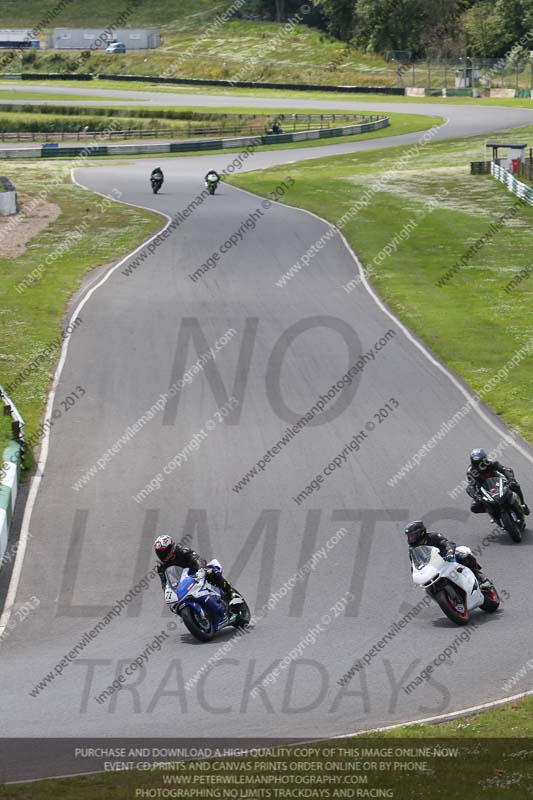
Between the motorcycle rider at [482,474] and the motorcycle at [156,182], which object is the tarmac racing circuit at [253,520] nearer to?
the motorcycle rider at [482,474]

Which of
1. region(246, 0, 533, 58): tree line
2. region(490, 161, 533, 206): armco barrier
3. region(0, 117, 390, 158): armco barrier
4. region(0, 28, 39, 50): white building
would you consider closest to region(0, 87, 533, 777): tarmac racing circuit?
region(490, 161, 533, 206): armco barrier

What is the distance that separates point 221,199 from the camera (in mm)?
59125

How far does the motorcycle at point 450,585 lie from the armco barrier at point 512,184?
144 feet

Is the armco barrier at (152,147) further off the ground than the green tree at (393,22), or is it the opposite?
the green tree at (393,22)

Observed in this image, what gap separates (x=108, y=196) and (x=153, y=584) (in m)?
47.1

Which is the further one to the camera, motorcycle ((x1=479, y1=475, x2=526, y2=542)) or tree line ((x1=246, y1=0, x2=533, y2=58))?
tree line ((x1=246, y1=0, x2=533, y2=58))

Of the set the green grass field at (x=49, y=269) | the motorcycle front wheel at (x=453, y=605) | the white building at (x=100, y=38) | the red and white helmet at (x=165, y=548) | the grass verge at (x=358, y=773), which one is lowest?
the green grass field at (x=49, y=269)

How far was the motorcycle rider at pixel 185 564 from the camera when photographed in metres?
15.3

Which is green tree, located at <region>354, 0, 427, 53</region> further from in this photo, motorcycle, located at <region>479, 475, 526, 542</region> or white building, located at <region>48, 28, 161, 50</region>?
motorcycle, located at <region>479, 475, 526, 542</region>

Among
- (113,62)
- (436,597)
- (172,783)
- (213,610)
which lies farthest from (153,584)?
(113,62)

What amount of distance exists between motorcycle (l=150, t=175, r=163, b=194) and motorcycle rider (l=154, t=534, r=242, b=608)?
47.7 m

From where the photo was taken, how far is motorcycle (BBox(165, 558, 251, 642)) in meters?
15.2

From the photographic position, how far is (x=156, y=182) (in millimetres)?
61375

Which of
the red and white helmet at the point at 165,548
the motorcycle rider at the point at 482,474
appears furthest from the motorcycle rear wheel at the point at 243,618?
the motorcycle rider at the point at 482,474
